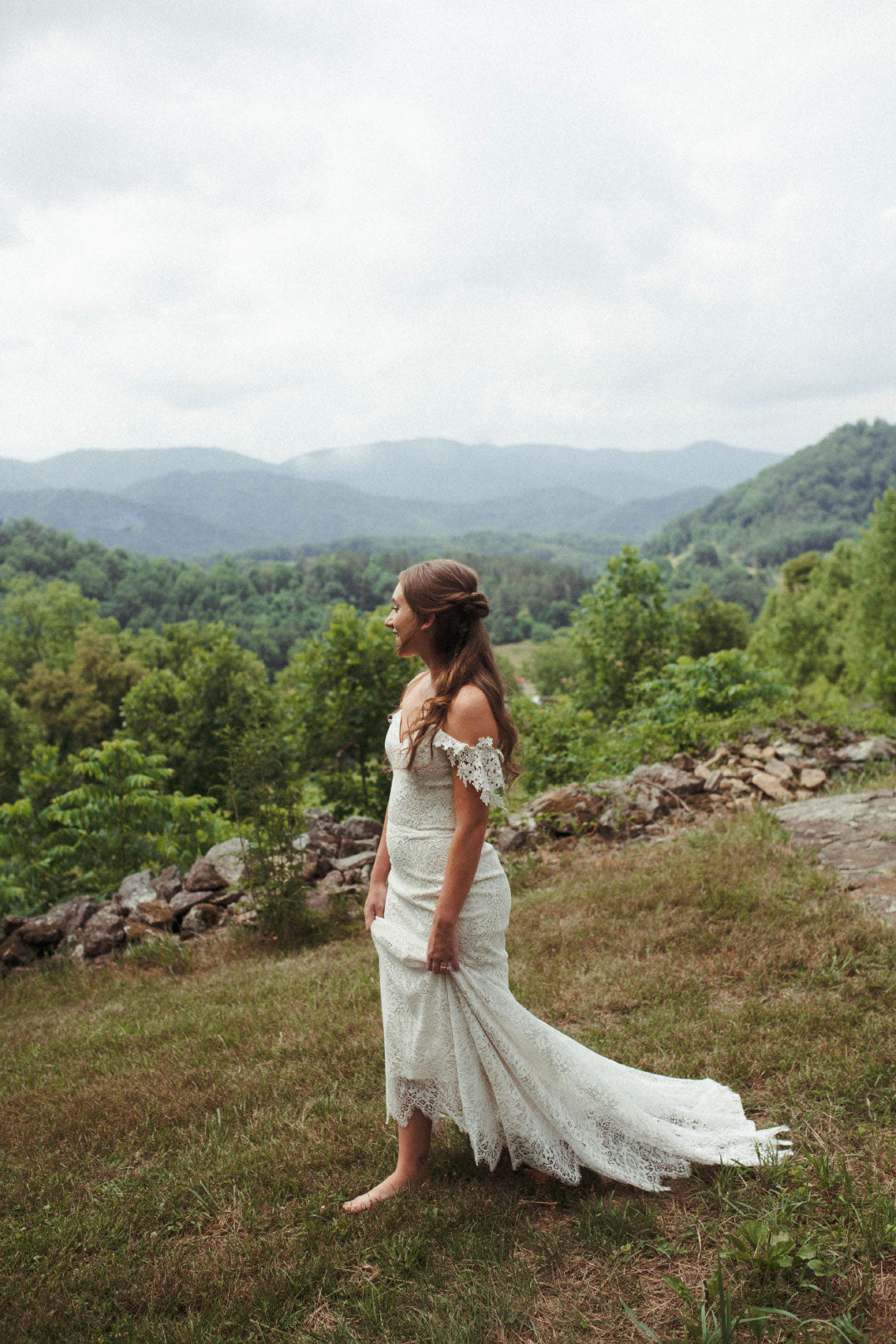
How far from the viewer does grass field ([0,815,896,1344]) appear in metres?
2.63

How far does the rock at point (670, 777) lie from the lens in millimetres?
8766

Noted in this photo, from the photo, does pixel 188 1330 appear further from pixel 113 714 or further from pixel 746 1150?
pixel 113 714

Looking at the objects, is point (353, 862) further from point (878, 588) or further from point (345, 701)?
point (878, 588)

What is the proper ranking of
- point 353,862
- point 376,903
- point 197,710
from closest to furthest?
1. point 376,903
2. point 353,862
3. point 197,710

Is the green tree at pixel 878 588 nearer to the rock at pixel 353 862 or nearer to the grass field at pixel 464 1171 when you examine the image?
the rock at pixel 353 862

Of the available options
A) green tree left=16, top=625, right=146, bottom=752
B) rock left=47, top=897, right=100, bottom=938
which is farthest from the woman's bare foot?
green tree left=16, top=625, right=146, bottom=752

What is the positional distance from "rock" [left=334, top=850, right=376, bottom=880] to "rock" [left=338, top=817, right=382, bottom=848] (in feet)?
1.76

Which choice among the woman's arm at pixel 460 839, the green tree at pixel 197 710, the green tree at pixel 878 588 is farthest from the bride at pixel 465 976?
the green tree at pixel 878 588

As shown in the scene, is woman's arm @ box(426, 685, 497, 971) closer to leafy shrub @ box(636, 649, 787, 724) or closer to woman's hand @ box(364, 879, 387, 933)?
woman's hand @ box(364, 879, 387, 933)

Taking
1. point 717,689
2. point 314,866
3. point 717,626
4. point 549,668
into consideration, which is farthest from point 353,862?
point 549,668

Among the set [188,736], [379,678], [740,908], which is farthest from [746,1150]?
[188,736]

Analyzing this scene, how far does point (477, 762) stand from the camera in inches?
114

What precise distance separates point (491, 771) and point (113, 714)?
140 ft

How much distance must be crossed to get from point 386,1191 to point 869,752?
8.09m
